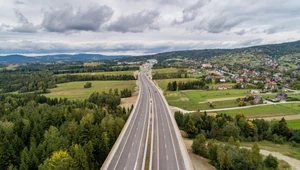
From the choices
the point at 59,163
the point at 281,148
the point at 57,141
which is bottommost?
the point at 281,148

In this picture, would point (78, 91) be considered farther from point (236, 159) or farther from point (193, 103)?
point (236, 159)

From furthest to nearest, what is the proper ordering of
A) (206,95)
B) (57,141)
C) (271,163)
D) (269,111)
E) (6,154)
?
(206,95)
(269,111)
(271,163)
(57,141)
(6,154)

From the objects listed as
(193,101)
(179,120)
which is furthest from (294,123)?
(193,101)

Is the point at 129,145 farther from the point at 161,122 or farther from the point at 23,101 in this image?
the point at 23,101

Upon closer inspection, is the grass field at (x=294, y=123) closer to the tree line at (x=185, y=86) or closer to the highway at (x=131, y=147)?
the highway at (x=131, y=147)

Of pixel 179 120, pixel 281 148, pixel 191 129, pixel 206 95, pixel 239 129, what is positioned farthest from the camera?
pixel 206 95

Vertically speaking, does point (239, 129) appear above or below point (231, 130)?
below

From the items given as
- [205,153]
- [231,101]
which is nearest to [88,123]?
[205,153]

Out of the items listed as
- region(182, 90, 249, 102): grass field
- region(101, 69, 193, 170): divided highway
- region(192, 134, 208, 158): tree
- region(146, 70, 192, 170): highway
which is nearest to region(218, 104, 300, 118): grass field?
region(182, 90, 249, 102): grass field
